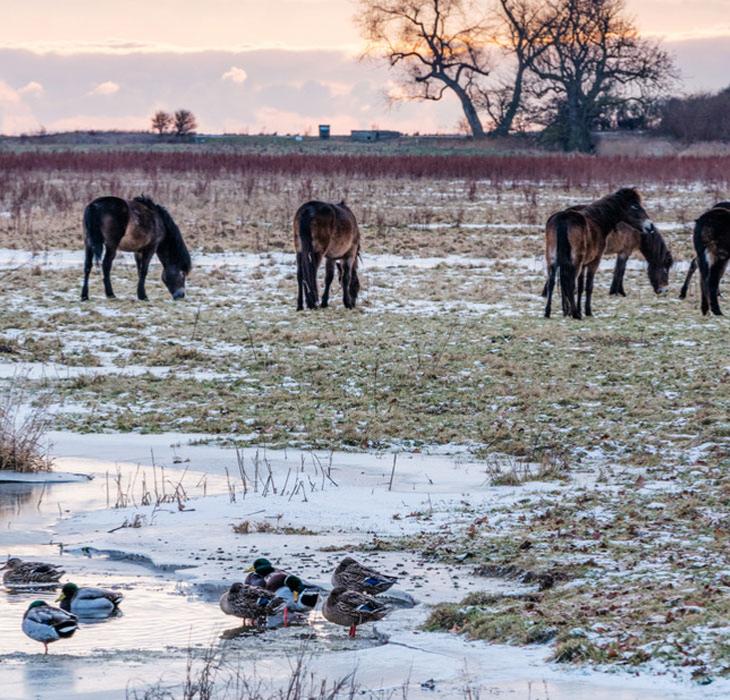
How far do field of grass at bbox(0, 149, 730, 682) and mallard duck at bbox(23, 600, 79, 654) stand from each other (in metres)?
1.54

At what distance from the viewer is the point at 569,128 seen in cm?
6197

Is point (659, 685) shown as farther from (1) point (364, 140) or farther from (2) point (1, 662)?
(1) point (364, 140)

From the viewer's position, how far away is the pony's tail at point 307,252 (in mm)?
16281

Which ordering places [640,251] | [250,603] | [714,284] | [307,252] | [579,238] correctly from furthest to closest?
[640,251] → [307,252] → [714,284] → [579,238] → [250,603]

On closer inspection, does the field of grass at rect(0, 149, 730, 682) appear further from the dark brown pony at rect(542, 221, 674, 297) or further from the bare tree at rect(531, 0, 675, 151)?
the bare tree at rect(531, 0, 675, 151)

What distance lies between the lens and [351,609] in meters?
5.74

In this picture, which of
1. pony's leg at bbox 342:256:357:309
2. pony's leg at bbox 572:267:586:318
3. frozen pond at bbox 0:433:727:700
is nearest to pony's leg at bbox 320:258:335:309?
pony's leg at bbox 342:256:357:309

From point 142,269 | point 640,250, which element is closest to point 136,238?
point 142,269

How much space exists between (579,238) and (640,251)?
115 inches

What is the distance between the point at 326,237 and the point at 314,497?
860 cm

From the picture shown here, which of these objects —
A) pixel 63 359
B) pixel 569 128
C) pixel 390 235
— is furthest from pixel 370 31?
pixel 63 359

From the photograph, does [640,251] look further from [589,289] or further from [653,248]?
[589,289]

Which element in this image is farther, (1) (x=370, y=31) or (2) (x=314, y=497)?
(1) (x=370, y=31)

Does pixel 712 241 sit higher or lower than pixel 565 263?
higher
